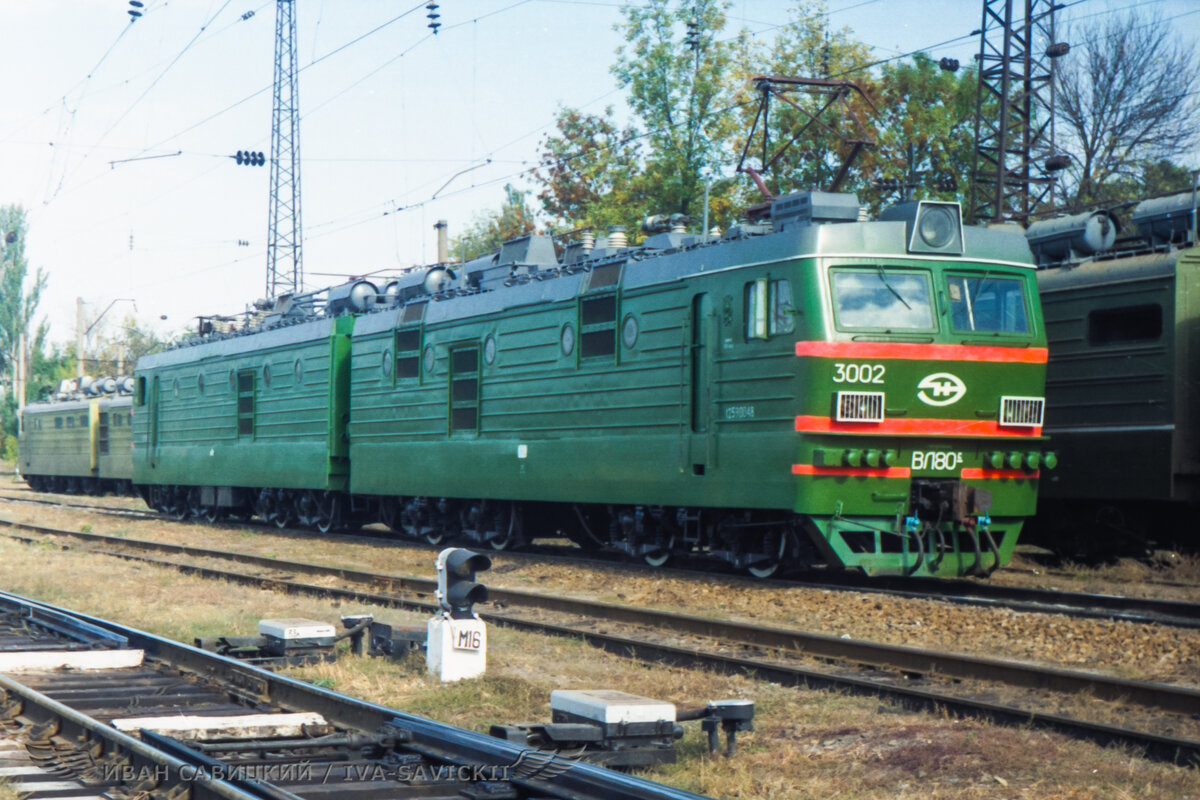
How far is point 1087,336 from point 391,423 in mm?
9671

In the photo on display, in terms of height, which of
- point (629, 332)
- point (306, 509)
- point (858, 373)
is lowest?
point (306, 509)

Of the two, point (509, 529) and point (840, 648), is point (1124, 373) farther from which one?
point (509, 529)

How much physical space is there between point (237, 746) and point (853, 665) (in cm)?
441

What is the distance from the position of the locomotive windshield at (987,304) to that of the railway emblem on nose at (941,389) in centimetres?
50

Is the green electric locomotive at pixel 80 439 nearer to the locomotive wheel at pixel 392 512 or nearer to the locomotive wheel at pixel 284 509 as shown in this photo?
the locomotive wheel at pixel 284 509

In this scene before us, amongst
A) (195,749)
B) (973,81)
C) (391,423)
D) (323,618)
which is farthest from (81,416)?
(195,749)

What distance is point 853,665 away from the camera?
8.93 m

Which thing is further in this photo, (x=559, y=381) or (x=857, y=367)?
(x=559, y=381)

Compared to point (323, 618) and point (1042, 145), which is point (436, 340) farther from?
point (1042, 145)

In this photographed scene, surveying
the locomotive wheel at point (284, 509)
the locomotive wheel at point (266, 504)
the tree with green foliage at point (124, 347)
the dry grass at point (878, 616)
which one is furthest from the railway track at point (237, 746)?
the tree with green foliage at point (124, 347)

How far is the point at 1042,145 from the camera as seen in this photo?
2638 centimetres

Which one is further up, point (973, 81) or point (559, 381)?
point (973, 81)

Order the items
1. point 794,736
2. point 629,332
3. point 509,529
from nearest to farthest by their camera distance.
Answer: point 794,736, point 629,332, point 509,529

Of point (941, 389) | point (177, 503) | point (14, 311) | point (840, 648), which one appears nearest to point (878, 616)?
point (840, 648)
